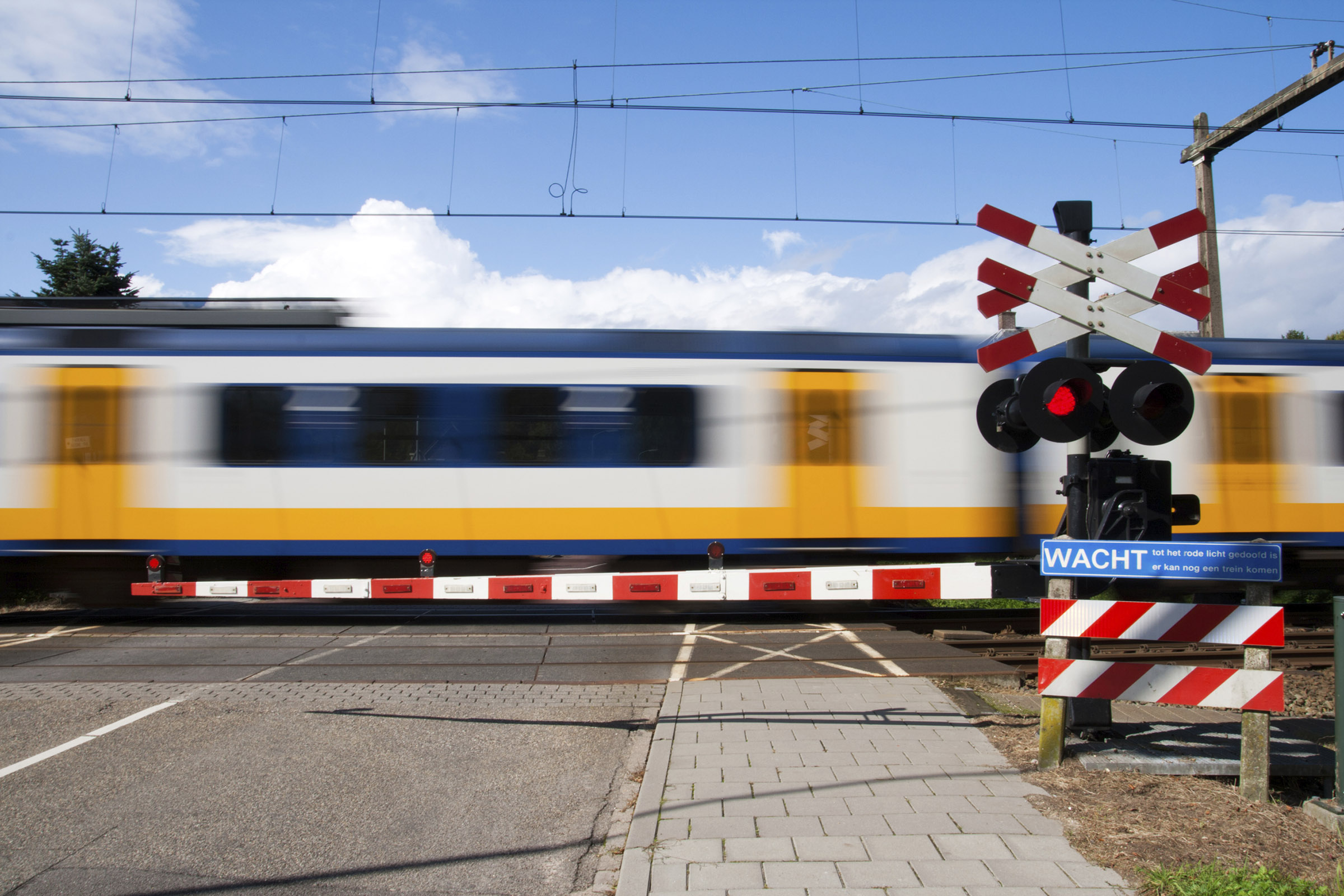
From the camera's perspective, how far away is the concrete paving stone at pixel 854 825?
11.3ft

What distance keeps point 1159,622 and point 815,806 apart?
1903 millimetres

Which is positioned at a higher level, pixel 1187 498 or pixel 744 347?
pixel 744 347

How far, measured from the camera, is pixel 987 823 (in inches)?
139

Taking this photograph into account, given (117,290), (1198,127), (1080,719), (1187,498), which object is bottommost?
(1080,719)

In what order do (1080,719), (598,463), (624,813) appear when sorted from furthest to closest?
1. (598,463)
2. (1080,719)
3. (624,813)

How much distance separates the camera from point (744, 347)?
952 centimetres

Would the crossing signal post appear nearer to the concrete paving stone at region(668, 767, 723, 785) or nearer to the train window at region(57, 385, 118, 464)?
the concrete paving stone at region(668, 767, 723, 785)

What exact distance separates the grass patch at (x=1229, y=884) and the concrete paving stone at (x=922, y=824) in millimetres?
722

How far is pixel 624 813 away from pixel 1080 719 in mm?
2484

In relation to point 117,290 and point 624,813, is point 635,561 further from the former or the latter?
point 117,290

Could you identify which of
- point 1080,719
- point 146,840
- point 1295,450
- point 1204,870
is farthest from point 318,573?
point 1295,450

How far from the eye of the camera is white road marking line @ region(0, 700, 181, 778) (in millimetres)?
4617

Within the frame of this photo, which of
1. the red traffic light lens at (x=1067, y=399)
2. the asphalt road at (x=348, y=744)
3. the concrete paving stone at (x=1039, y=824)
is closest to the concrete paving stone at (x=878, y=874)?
the concrete paving stone at (x=1039, y=824)

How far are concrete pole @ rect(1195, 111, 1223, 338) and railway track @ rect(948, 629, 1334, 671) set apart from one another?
188 inches
